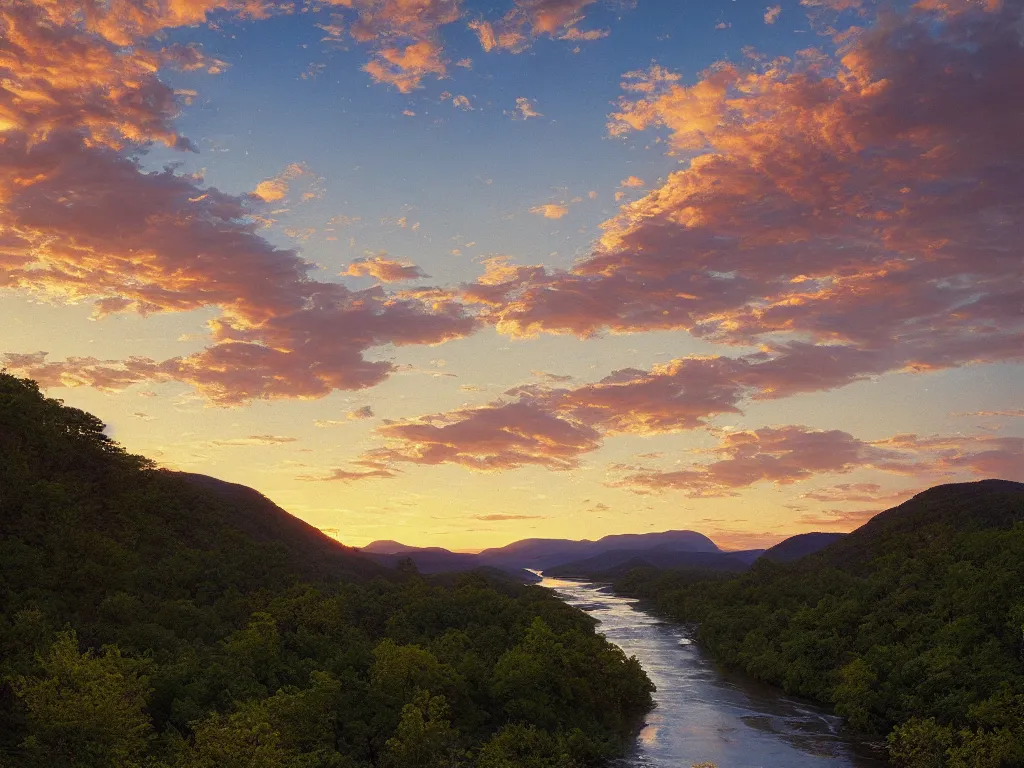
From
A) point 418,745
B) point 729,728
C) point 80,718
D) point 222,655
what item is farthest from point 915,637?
point 80,718

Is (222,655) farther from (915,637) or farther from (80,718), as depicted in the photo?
(915,637)

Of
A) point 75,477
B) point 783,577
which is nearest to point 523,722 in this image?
point 75,477

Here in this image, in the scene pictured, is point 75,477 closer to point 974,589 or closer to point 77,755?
point 77,755

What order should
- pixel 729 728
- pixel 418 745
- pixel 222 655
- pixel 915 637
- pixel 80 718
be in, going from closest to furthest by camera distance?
pixel 80 718 < pixel 418 745 < pixel 222 655 < pixel 729 728 < pixel 915 637

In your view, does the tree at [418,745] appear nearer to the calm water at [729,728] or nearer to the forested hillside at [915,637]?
the calm water at [729,728]

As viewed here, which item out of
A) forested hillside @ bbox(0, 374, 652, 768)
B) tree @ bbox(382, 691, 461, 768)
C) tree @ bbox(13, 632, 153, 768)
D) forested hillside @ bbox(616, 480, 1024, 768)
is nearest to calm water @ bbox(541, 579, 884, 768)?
forested hillside @ bbox(616, 480, 1024, 768)

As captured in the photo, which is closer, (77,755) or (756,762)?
(77,755)
